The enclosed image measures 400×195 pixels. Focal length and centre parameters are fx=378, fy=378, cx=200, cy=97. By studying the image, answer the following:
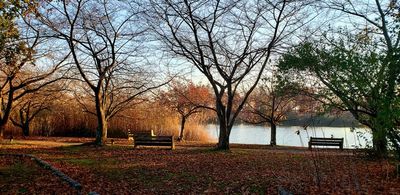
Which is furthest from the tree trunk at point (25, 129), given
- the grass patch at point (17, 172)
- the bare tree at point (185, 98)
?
the grass patch at point (17, 172)

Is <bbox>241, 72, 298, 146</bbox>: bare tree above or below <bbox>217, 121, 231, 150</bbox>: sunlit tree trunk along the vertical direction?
above

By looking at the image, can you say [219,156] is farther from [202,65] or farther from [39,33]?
[39,33]

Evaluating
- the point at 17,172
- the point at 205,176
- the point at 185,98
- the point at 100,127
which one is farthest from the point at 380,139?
the point at 185,98

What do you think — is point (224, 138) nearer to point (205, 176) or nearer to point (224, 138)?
point (224, 138)

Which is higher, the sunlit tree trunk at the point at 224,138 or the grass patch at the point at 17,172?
the sunlit tree trunk at the point at 224,138

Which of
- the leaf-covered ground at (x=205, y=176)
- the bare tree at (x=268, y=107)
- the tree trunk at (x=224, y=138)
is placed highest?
the bare tree at (x=268, y=107)

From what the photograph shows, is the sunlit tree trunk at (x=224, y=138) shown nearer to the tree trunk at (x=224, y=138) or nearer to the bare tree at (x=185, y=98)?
the tree trunk at (x=224, y=138)

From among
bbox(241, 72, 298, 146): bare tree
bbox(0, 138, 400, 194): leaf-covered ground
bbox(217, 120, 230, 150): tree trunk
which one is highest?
bbox(241, 72, 298, 146): bare tree

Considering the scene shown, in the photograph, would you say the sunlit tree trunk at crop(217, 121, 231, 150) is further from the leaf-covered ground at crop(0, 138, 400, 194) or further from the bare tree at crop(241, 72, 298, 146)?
the bare tree at crop(241, 72, 298, 146)

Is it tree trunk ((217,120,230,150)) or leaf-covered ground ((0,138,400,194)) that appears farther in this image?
tree trunk ((217,120,230,150))

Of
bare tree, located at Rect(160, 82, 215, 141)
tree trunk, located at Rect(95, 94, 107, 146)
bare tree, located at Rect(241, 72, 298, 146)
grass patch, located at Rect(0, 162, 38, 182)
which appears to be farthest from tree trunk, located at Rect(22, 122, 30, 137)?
grass patch, located at Rect(0, 162, 38, 182)

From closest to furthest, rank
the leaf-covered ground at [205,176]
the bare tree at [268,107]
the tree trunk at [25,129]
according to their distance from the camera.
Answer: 1. the leaf-covered ground at [205,176]
2. the bare tree at [268,107]
3. the tree trunk at [25,129]

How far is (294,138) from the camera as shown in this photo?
1387 inches

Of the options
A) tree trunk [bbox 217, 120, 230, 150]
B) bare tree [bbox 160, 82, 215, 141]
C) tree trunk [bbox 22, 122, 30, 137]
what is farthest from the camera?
tree trunk [bbox 22, 122, 30, 137]
